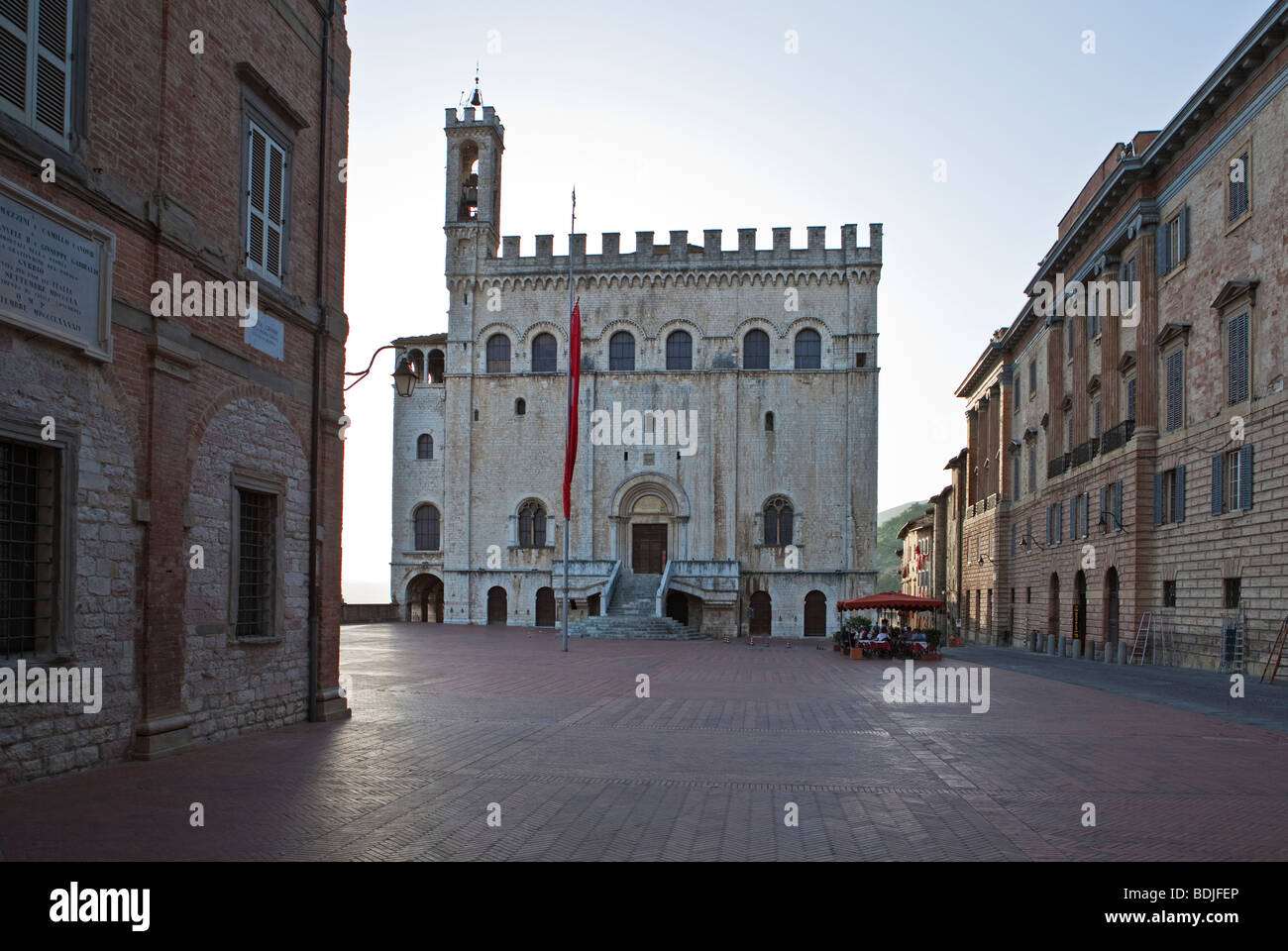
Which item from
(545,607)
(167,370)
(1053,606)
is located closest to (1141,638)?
(1053,606)

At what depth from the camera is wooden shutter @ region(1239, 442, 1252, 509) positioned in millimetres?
24062

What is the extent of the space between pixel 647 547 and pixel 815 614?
27.2 ft

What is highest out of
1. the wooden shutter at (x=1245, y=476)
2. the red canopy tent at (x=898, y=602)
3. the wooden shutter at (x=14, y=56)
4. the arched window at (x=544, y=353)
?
the arched window at (x=544, y=353)

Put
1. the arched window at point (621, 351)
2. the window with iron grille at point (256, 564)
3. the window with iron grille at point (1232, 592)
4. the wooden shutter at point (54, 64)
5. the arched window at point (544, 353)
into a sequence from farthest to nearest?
the arched window at point (544, 353) < the arched window at point (621, 351) < the window with iron grille at point (1232, 592) < the window with iron grille at point (256, 564) < the wooden shutter at point (54, 64)

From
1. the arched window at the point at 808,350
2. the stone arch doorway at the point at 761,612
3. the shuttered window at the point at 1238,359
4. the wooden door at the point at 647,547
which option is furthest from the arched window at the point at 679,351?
the shuttered window at the point at 1238,359

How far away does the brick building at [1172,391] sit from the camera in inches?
923

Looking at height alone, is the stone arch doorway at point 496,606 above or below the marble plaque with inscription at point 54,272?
below

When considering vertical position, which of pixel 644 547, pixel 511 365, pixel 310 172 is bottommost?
pixel 644 547

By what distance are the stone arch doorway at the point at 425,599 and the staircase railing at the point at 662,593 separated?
1365 centimetres

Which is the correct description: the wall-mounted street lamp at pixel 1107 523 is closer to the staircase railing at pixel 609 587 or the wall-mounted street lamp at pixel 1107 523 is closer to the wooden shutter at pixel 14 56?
the staircase railing at pixel 609 587

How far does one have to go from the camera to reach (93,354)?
969cm
